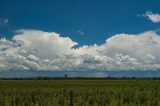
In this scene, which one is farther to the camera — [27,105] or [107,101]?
[107,101]

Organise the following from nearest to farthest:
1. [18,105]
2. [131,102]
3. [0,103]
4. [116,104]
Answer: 1. [0,103]
2. [18,105]
3. [116,104]
4. [131,102]

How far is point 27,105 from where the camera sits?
2455 centimetres

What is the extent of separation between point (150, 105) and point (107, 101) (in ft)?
14.9

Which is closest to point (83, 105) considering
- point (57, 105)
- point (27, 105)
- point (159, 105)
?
point (57, 105)

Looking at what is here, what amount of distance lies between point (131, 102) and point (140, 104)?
190 cm

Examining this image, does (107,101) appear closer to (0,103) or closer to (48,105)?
(48,105)

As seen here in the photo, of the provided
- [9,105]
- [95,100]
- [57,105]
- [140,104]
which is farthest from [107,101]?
[9,105]

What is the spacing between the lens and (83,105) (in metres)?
25.6

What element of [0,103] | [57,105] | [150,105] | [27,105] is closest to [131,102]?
[150,105]

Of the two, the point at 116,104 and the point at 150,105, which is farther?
the point at 116,104

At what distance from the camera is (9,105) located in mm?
24812

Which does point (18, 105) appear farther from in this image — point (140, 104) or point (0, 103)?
point (140, 104)

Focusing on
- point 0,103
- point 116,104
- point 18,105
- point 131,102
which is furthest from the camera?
point 131,102

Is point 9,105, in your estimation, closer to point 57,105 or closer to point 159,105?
point 57,105
